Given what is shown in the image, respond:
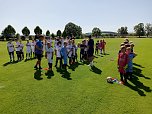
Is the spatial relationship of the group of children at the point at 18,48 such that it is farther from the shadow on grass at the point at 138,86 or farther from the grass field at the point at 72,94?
the shadow on grass at the point at 138,86

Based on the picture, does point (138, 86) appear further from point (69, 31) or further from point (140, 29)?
point (140, 29)

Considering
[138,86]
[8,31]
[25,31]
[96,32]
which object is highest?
[8,31]

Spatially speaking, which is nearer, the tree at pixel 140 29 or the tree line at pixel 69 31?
the tree line at pixel 69 31

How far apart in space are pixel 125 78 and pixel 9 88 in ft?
20.1

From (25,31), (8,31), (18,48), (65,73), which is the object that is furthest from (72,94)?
(25,31)

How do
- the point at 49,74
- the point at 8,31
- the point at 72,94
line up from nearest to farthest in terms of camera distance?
the point at 72,94 → the point at 49,74 → the point at 8,31

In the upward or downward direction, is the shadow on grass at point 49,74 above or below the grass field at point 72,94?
above

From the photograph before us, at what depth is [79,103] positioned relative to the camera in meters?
9.73

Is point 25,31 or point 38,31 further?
point 25,31

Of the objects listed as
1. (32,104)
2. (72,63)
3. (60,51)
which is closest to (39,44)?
(60,51)

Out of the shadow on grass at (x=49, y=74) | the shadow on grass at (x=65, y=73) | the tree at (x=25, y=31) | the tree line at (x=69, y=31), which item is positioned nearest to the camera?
the shadow on grass at (x=65, y=73)

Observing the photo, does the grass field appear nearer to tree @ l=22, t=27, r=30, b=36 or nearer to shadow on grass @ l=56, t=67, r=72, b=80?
shadow on grass @ l=56, t=67, r=72, b=80

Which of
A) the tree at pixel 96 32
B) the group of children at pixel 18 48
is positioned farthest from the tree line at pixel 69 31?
the group of children at pixel 18 48

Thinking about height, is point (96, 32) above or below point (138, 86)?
below
